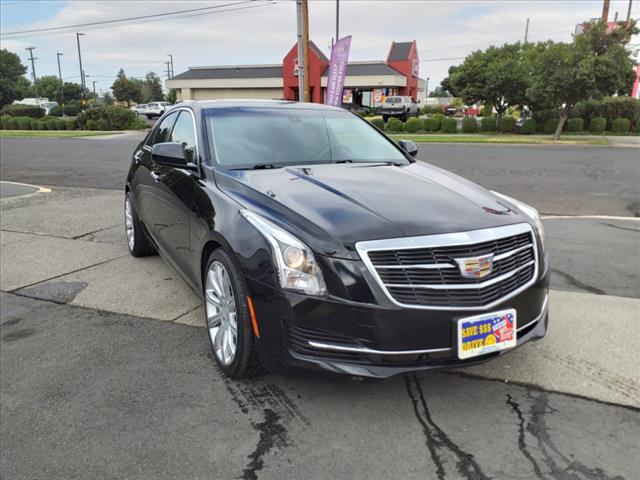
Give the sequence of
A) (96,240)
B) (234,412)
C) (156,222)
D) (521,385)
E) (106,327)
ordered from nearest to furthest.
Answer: (234,412) → (521,385) → (106,327) → (156,222) → (96,240)

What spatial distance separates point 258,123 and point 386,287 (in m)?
2.19

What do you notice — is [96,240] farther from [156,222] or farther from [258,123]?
[258,123]

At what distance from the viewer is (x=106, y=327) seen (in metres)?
4.16

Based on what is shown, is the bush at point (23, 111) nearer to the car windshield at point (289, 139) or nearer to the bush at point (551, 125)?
the bush at point (551, 125)

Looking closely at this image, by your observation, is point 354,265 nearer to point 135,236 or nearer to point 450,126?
point 135,236

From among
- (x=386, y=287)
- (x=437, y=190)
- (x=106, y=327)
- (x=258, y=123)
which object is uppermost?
(x=258, y=123)

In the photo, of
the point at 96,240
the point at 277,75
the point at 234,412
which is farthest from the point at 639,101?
the point at 277,75

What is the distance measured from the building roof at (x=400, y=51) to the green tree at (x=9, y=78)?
49577 mm

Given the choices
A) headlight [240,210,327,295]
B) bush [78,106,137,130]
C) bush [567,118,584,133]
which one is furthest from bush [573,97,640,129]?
headlight [240,210,327,295]

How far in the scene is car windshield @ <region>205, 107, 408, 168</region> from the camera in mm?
3957

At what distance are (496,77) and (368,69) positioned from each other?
82.3ft

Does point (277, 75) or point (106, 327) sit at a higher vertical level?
point (277, 75)

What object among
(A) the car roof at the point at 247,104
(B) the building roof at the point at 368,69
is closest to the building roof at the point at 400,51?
(B) the building roof at the point at 368,69

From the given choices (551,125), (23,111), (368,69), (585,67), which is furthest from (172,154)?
(368,69)
